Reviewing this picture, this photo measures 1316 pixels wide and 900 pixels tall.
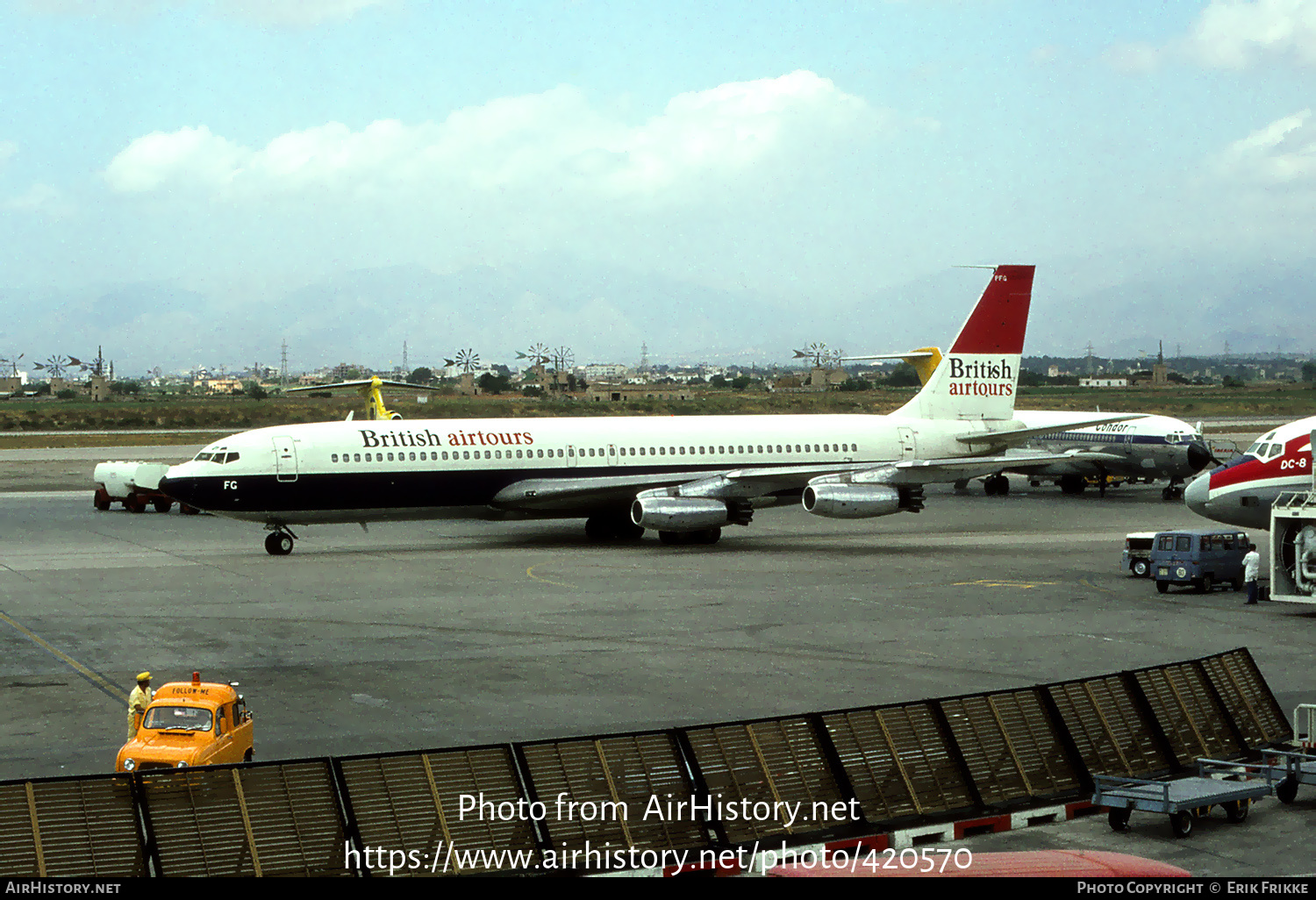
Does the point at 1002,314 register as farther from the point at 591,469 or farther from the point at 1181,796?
the point at 1181,796

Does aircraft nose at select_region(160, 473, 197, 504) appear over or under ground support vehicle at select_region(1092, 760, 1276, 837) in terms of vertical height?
over

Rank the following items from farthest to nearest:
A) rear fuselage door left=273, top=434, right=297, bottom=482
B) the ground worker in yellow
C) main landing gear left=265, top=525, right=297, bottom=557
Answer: main landing gear left=265, top=525, right=297, bottom=557, rear fuselage door left=273, top=434, right=297, bottom=482, the ground worker in yellow

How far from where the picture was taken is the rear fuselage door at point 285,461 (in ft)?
146

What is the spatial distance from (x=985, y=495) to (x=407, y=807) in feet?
206

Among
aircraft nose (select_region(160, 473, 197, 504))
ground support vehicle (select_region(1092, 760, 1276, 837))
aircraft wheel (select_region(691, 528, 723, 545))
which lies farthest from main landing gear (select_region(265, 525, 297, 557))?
ground support vehicle (select_region(1092, 760, 1276, 837))

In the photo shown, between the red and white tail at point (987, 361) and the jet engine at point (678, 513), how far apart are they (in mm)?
12888

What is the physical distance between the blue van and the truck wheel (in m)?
22.7

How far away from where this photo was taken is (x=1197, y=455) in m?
68.9

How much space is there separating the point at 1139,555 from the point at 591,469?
19.5 metres

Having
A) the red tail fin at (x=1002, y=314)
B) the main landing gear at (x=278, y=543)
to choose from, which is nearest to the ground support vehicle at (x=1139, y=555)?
the red tail fin at (x=1002, y=314)

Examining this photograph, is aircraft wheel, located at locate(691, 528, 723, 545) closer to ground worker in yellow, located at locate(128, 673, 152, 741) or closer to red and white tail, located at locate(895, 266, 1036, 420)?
red and white tail, located at locate(895, 266, 1036, 420)

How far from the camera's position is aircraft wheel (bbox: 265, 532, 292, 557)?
4691 centimetres

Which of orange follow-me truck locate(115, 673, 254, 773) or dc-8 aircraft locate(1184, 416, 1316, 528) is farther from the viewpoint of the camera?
dc-8 aircraft locate(1184, 416, 1316, 528)

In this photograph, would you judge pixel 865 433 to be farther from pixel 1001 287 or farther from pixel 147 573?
pixel 147 573
